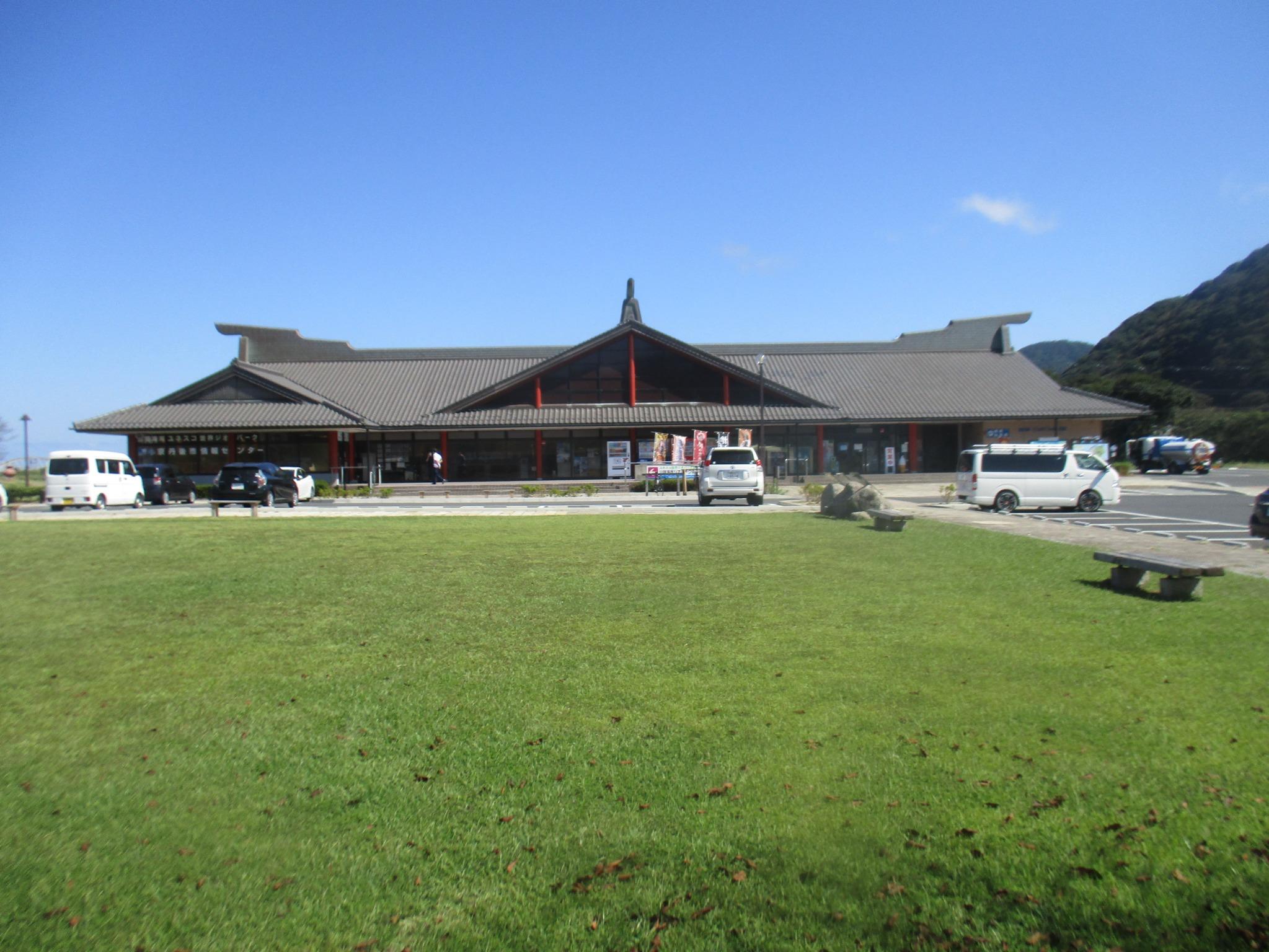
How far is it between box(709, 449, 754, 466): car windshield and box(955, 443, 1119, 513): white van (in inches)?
268

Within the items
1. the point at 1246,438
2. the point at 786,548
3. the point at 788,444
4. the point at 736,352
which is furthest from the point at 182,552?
the point at 1246,438

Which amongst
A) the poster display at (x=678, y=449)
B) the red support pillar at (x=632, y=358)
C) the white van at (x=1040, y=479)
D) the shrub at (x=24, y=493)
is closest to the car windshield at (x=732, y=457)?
the white van at (x=1040, y=479)

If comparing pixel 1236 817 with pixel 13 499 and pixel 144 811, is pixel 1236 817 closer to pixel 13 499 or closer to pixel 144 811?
pixel 144 811

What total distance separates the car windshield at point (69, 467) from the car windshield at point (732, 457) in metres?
19.8

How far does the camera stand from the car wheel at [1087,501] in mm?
22891

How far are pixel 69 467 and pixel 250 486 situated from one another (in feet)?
17.5

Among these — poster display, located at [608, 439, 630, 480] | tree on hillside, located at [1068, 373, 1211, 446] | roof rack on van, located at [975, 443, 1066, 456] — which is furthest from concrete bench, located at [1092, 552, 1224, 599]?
tree on hillside, located at [1068, 373, 1211, 446]

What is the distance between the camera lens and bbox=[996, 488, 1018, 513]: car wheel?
2314 centimetres

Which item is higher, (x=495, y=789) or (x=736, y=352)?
(x=736, y=352)

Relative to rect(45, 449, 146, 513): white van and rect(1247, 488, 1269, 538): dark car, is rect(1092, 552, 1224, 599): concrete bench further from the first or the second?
rect(45, 449, 146, 513): white van

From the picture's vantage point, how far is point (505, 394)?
Result: 44281 mm

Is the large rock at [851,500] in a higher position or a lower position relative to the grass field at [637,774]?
higher

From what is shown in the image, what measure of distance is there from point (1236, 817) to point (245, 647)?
6537 millimetres

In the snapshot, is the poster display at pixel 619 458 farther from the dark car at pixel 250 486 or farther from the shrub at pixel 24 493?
the shrub at pixel 24 493
